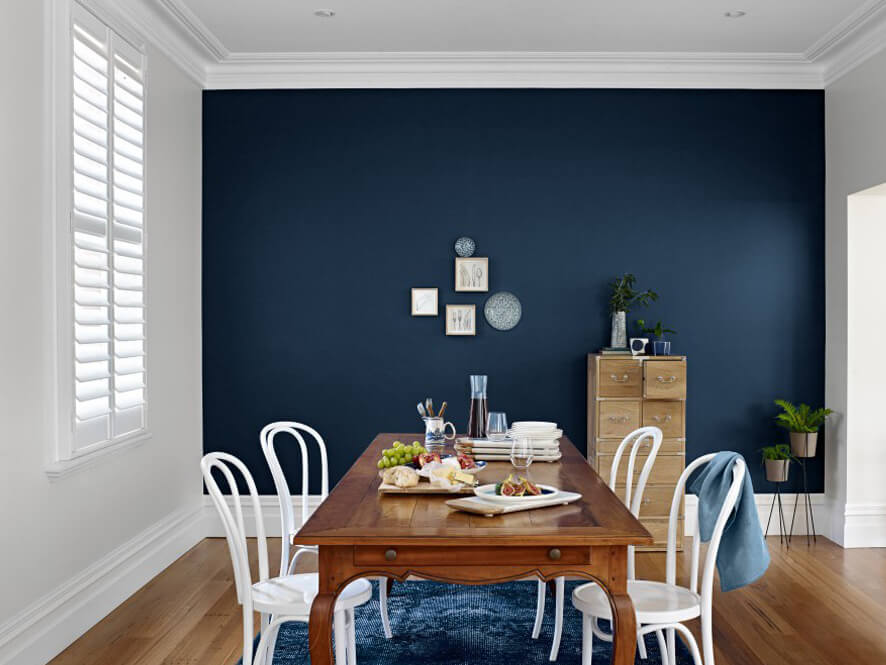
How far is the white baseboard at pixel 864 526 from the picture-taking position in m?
4.93

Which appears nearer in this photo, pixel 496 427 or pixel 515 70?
pixel 496 427

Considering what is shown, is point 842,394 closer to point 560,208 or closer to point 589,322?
point 589,322

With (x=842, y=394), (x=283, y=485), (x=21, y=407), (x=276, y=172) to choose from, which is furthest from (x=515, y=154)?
(x=21, y=407)

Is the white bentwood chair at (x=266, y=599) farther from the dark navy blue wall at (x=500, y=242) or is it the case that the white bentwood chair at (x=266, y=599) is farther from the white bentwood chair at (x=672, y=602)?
the dark navy blue wall at (x=500, y=242)

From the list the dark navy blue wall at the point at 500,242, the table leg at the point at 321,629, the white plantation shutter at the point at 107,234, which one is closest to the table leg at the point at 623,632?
the table leg at the point at 321,629

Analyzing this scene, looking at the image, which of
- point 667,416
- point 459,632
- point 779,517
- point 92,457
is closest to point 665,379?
point 667,416

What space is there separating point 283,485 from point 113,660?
95 cm

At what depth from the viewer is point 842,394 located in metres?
5.03

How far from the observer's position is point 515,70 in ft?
17.0

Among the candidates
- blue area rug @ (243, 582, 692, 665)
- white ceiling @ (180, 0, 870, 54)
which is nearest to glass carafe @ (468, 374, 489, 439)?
blue area rug @ (243, 582, 692, 665)

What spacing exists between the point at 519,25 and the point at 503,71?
570 millimetres

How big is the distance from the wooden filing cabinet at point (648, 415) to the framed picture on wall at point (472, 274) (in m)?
0.89

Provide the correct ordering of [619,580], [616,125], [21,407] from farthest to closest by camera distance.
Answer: [616,125] < [21,407] < [619,580]

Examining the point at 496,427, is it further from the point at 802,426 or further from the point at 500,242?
the point at 802,426
